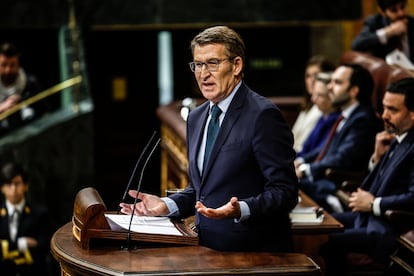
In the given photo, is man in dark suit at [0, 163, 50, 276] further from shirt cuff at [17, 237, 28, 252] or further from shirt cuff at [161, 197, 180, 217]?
shirt cuff at [161, 197, 180, 217]

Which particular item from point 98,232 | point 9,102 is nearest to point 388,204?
point 98,232

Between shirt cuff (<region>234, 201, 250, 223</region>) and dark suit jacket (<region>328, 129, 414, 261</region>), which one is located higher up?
shirt cuff (<region>234, 201, 250, 223</region>)

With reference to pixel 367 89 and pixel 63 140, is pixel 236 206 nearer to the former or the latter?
pixel 367 89

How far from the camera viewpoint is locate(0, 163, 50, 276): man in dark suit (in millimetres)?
6305

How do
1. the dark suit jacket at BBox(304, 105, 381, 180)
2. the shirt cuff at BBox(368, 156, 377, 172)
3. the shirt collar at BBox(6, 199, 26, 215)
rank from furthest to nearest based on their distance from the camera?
1. the shirt collar at BBox(6, 199, 26, 215)
2. the dark suit jacket at BBox(304, 105, 381, 180)
3. the shirt cuff at BBox(368, 156, 377, 172)

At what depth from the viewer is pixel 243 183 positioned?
135 inches

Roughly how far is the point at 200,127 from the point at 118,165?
739 centimetres

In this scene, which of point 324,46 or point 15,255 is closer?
point 15,255

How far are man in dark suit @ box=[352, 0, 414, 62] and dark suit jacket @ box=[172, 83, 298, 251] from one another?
3341 millimetres

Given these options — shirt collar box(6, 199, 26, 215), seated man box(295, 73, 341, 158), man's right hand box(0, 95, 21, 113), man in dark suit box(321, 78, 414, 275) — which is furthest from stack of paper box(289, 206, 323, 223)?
man's right hand box(0, 95, 21, 113)

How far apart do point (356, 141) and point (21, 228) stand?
2.20 metres

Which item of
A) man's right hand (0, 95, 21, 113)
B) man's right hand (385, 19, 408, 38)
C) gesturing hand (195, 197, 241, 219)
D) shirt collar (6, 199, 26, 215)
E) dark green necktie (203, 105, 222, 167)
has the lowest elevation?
shirt collar (6, 199, 26, 215)

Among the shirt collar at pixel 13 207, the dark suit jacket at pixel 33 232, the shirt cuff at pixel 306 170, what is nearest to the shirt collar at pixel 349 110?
the shirt cuff at pixel 306 170

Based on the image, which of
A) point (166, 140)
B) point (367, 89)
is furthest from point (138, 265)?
point (166, 140)
